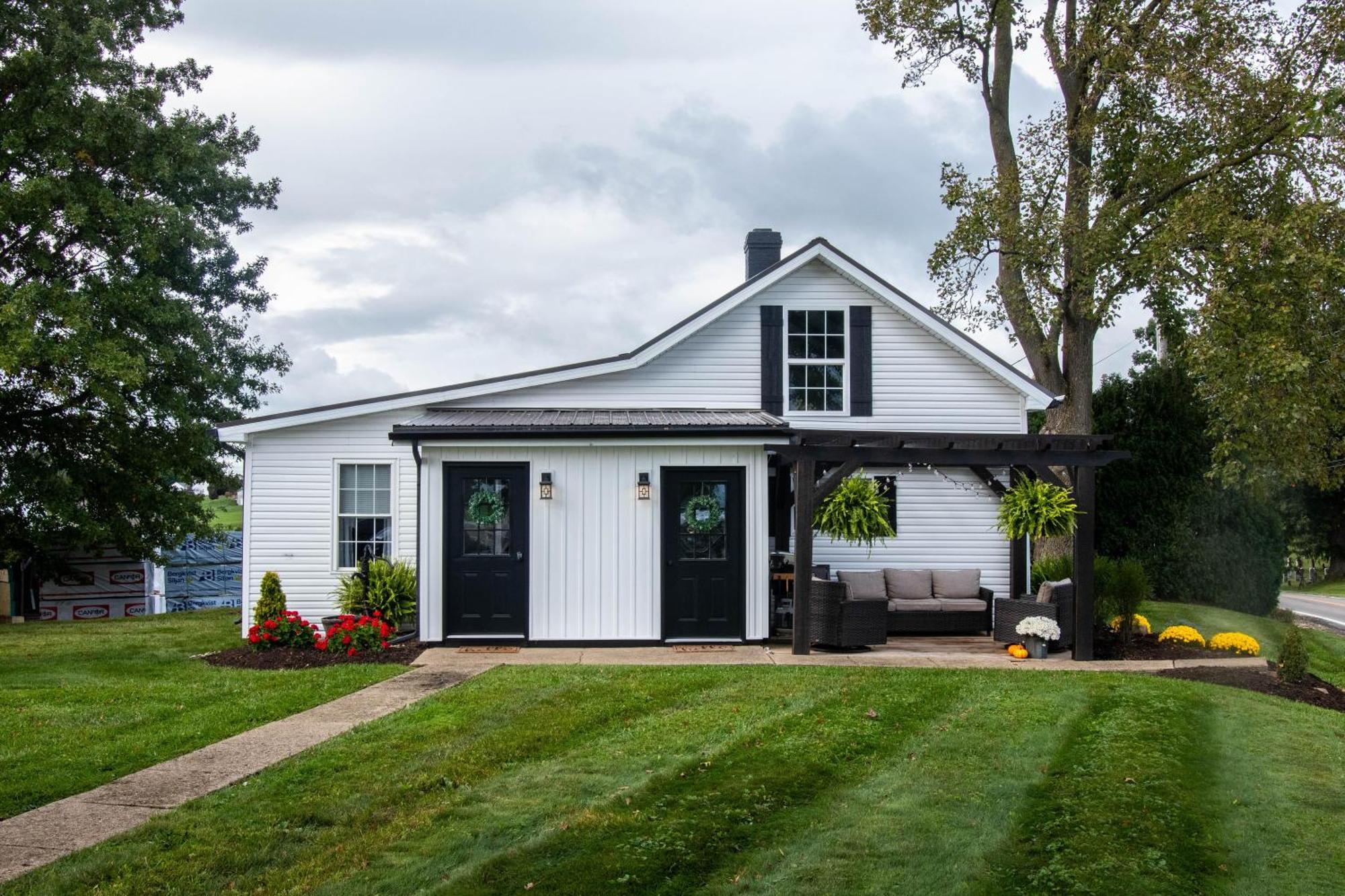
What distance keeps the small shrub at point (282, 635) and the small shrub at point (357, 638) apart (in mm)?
229

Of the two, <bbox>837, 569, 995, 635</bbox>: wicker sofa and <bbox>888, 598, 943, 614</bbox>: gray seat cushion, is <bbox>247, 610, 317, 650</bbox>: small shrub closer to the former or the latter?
<bbox>837, 569, 995, 635</bbox>: wicker sofa

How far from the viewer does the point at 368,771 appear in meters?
7.20

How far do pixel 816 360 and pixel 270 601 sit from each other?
26.4 ft

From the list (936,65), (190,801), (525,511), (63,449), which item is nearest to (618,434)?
(525,511)

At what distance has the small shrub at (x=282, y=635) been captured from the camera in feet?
42.2

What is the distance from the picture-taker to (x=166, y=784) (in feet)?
22.9

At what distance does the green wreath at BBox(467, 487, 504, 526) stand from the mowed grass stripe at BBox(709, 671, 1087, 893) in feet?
19.9

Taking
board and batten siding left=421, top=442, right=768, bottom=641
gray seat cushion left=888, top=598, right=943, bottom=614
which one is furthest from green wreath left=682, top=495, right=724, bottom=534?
gray seat cushion left=888, top=598, right=943, bottom=614

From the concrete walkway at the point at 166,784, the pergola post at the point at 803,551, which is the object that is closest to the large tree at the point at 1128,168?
the pergola post at the point at 803,551

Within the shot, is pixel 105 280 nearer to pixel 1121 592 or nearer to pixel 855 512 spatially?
pixel 855 512

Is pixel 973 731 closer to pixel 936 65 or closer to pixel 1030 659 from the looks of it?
pixel 1030 659

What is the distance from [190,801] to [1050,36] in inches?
729

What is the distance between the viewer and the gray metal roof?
1304cm

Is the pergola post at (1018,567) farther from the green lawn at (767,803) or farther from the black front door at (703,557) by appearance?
the green lawn at (767,803)
